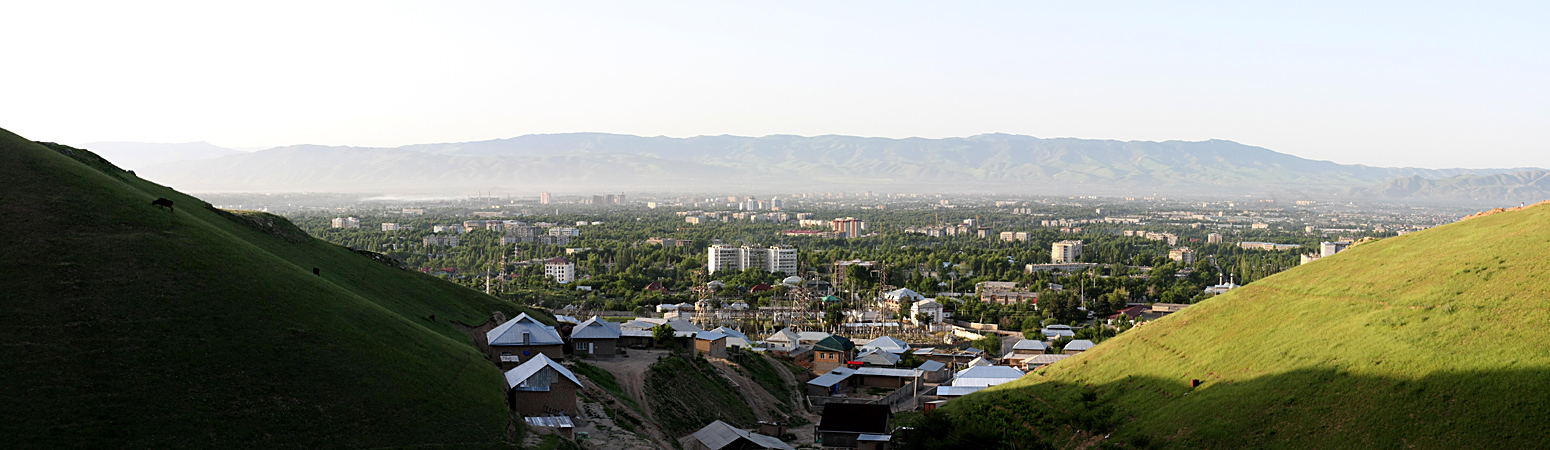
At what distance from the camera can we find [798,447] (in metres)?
38.4

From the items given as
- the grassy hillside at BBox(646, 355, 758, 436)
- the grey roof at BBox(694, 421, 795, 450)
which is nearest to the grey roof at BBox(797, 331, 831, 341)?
the grassy hillside at BBox(646, 355, 758, 436)

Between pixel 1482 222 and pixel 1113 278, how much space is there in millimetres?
68326

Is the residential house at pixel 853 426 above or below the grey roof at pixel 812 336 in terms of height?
above

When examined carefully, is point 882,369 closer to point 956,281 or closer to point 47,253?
point 47,253

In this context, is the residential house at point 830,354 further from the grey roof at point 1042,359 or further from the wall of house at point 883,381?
the grey roof at point 1042,359

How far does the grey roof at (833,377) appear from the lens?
2248 inches

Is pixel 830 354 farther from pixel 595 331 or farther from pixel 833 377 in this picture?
pixel 595 331

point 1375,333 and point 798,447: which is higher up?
point 1375,333

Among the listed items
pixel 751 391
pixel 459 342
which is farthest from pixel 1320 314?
pixel 459 342

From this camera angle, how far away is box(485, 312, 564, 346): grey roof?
41025 millimetres

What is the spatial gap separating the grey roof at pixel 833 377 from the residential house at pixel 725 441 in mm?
21232

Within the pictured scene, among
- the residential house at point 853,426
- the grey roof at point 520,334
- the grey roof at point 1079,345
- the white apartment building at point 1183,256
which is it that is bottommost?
the white apartment building at point 1183,256

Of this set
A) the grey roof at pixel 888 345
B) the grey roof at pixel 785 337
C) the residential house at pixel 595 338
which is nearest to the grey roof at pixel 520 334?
the residential house at pixel 595 338

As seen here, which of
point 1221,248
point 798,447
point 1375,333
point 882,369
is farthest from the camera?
point 1221,248
